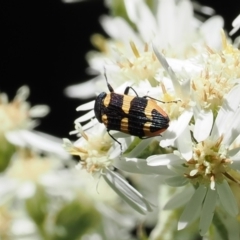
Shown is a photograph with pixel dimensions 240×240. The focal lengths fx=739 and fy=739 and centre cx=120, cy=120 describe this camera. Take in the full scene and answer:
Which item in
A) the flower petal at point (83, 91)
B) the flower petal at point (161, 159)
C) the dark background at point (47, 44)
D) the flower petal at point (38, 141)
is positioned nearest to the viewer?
the flower petal at point (161, 159)

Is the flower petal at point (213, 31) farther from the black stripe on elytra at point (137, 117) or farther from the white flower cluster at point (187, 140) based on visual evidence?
the black stripe on elytra at point (137, 117)

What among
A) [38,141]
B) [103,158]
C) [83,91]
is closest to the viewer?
[103,158]

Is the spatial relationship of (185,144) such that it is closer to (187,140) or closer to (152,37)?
(187,140)

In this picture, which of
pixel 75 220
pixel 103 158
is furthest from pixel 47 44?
pixel 103 158

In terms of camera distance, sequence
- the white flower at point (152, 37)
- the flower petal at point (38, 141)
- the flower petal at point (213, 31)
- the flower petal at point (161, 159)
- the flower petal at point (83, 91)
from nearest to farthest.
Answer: the flower petal at point (161, 159) < the white flower at point (152, 37) < the flower petal at point (213, 31) < the flower petal at point (38, 141) < the flower petal at point (83, 91)

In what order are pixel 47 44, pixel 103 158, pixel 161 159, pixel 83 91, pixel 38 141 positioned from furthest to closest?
pixel 47 44 → pixel 83 91 → pixel 38 141 → pixel 103 158 → pixel 161 159

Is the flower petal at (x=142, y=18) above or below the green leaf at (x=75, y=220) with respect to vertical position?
above

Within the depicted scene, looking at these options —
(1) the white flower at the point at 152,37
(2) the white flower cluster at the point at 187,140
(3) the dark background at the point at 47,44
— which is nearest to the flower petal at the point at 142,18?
(1) the white flower at the point at 152,37
